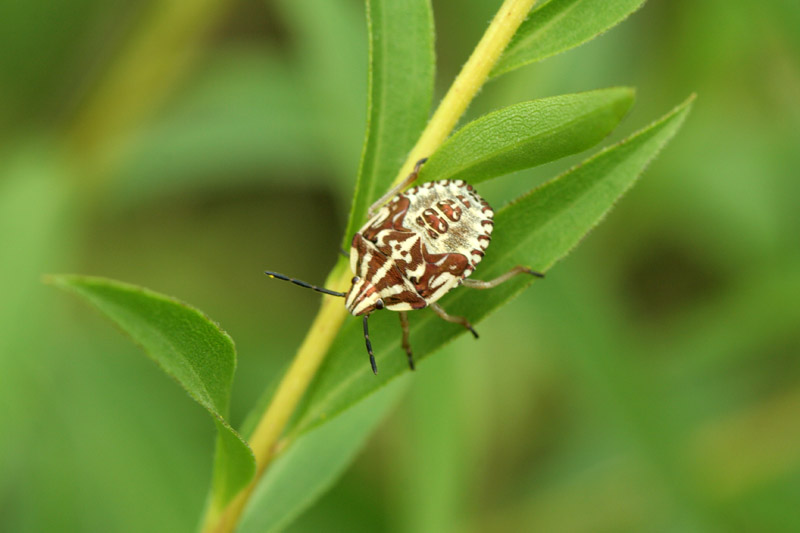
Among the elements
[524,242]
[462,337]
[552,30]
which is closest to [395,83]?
[552,30]

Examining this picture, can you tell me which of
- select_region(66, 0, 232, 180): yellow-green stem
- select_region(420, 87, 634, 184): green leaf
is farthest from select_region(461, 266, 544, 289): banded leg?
select_region(66, 0, 232, 180): yellow-green stem

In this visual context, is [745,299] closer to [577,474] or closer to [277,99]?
[577,474]

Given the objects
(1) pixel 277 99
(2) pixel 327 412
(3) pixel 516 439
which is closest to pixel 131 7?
(1) pixel 277 99

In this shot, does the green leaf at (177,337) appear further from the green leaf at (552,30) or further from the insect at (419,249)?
the green leaf at (552,30)

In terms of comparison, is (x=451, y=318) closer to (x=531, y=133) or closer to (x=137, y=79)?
(x=531, y=133)

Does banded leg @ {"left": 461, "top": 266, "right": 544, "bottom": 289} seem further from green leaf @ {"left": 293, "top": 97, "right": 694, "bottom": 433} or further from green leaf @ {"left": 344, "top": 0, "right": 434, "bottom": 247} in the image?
green leaf @ {"left": 344, "top": 0, "right": 434, "bottom": 247}

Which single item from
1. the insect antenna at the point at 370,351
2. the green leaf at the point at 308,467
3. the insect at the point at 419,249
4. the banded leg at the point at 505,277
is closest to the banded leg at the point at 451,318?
the insect at the point at 419,249

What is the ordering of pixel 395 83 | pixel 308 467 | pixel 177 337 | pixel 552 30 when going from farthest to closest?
pixel 308 467 < pixel 395 83 < pixel 552 30 < pixel 177 337
